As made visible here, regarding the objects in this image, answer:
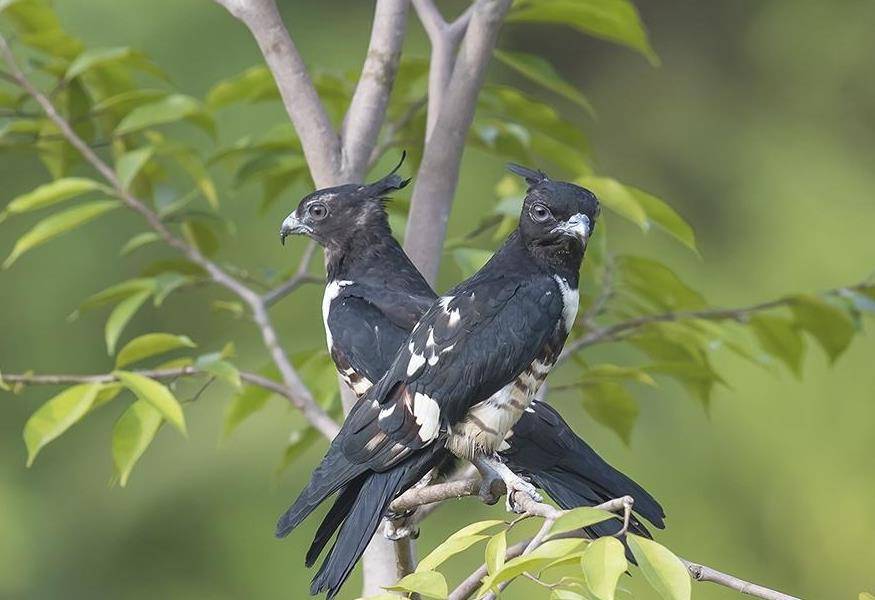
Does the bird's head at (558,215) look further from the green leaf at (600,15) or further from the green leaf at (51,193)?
the green leaf at (51,193)

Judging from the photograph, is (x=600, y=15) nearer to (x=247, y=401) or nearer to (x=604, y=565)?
(x=247, y=401)

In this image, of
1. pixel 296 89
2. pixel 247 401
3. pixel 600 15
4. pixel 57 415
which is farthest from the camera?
pixel 247 401

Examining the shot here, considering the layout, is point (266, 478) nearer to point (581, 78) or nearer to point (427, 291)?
point (427, 291)

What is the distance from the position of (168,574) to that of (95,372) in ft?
1.24

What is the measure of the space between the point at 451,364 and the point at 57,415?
1.39 feet

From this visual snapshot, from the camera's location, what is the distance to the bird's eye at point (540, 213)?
1.30m

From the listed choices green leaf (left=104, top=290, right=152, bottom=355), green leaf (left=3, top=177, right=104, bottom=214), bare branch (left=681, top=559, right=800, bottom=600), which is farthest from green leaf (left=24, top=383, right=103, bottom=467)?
bare branch (left=681, top=559, right=800, bottom=600)

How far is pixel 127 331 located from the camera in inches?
102

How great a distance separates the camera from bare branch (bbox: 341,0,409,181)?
1.57m

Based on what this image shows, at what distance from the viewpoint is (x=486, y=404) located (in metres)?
1.28

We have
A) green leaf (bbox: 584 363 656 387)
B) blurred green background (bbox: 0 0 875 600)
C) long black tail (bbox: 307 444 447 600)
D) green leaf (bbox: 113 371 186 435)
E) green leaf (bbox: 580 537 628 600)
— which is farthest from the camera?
blurred green background (bbox: 0 0 875 600)

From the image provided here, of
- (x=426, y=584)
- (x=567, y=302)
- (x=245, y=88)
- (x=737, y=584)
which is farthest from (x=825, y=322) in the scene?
(x=426, y=584)

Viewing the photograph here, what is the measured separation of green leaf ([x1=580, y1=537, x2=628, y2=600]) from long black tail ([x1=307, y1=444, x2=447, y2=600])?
0.30 m

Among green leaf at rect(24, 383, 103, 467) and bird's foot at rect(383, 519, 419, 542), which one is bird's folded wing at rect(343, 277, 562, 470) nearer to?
bird's foot at rect(383, 519, 419, 542)
